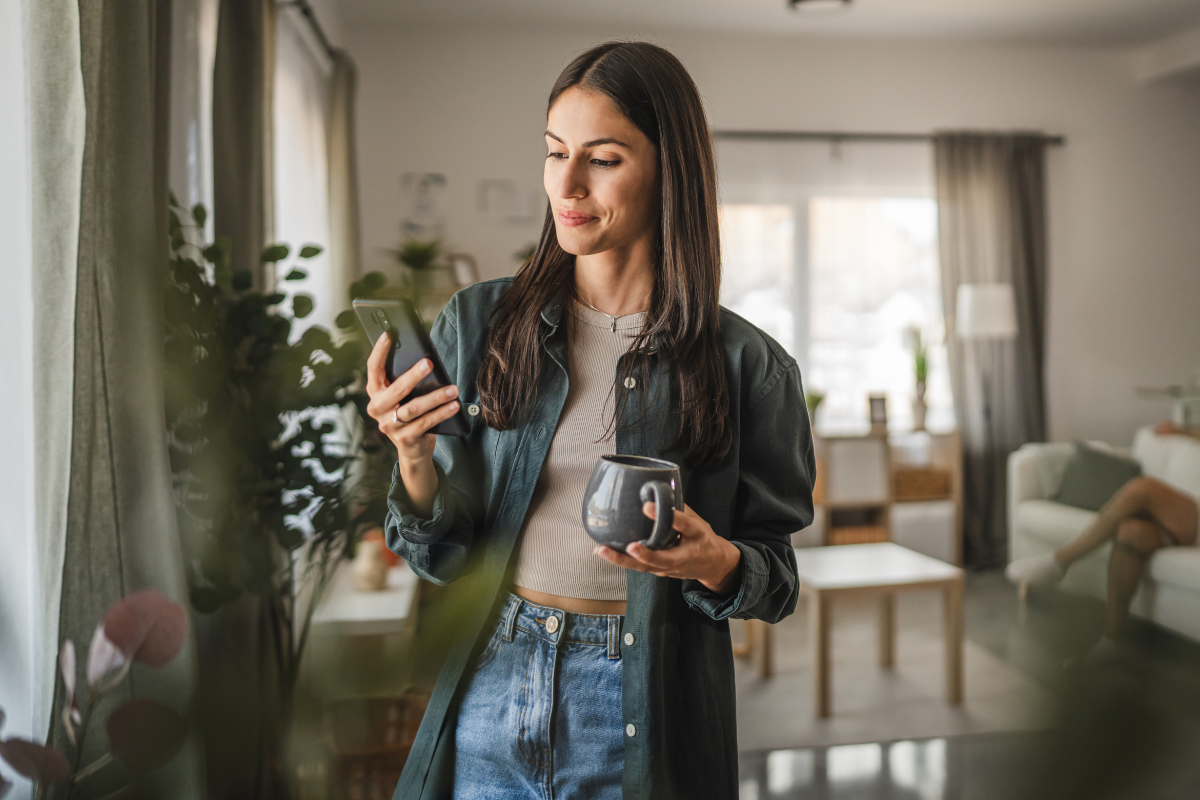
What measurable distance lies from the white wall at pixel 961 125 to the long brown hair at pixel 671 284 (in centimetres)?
363

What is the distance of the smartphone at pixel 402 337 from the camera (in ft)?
2.64

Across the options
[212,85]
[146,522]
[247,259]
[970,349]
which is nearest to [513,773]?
[146,522]

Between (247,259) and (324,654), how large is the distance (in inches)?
74.2

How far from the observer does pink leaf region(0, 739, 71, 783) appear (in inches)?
12.5

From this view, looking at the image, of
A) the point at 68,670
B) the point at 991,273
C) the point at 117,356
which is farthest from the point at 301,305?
the point at 991,273

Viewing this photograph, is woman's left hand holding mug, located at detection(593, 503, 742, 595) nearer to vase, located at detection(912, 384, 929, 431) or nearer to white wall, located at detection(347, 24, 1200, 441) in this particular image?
white wall, located at detection(347, 24, 1200, 441)

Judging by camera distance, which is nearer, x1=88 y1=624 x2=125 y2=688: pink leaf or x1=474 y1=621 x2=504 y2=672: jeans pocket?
x1=88 y1=624 x2=125 y2=688: pink leaf

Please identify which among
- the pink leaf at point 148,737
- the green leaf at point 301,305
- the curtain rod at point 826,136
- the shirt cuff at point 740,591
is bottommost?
the shirt cuff at point 740,591

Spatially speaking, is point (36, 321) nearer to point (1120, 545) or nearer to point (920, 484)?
point (1120, 545)

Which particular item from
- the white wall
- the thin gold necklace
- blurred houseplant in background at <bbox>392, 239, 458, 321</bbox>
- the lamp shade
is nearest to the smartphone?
the thin gold necklace

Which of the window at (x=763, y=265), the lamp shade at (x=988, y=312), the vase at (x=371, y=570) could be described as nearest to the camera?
the vase at (x=371, y=570)

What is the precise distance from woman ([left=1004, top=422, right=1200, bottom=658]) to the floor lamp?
4254mm

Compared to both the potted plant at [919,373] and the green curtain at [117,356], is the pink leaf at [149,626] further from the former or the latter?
the potted plant at [919,373]

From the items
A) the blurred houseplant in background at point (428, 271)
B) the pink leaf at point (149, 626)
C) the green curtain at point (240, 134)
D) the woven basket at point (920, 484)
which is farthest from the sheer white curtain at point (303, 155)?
the woven basket at point (920, 484)
